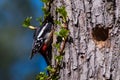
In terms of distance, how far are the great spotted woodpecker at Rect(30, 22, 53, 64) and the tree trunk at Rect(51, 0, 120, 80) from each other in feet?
1.09

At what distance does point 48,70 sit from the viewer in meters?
3.84

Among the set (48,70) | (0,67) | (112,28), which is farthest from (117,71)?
(0,67)

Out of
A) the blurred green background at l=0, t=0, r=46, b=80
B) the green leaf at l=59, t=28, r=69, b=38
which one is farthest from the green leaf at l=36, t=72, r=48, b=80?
the blurred green background at l=0, t=0, r=46, b=80

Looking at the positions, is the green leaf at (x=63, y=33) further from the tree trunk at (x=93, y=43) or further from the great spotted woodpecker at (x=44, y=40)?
the great spotted woodpecker at (x=44, y=40)

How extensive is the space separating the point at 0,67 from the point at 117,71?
22.7ft

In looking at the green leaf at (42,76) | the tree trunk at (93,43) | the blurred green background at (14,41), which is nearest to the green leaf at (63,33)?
the tree trunk at (93,43)

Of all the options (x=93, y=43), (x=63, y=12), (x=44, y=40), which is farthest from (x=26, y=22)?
(x=93, y=43)

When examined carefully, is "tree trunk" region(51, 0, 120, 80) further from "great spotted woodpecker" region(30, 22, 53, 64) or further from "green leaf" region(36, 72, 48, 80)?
"great spotted woodpecker" region(30, 22, 53, 64)

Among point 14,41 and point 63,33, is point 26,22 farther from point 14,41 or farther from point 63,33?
point 14,41

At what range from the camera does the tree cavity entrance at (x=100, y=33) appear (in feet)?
11.7

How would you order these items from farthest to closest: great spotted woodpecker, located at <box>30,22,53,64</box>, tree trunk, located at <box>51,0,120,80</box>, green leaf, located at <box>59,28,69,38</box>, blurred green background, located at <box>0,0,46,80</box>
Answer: blurred green background, located at <box>0,0,46,80</box>, great spotted woodpecker, located at <box>30,22,53,64</box>, green leaf, located at <box>59,28,69,38</box>, tree trunk, located at <box>51,0,120,80</box>

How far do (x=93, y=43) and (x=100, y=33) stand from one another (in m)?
0.10

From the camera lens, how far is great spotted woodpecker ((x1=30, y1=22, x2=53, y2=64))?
400 cm

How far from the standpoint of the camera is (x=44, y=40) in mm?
4066
